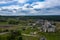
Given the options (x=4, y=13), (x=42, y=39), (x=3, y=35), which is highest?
(x=4, y=13)

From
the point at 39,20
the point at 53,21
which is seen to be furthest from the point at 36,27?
the point at 53,21

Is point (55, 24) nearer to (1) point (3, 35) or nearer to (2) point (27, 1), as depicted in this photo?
(2) point (27, 1)

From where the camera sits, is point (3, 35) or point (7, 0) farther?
point (7, 0)

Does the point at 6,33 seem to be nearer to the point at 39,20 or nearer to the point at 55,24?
the point at 39,20

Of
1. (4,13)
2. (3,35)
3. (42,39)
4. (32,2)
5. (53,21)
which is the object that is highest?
(32,2)

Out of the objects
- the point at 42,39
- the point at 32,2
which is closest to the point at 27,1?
the point at 32,2

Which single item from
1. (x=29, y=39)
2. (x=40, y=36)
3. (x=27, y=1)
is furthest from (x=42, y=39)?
(x=27, y=1)

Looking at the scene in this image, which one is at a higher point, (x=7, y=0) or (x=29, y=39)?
(x=7, y=0)

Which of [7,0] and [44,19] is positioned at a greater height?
[7,0]
